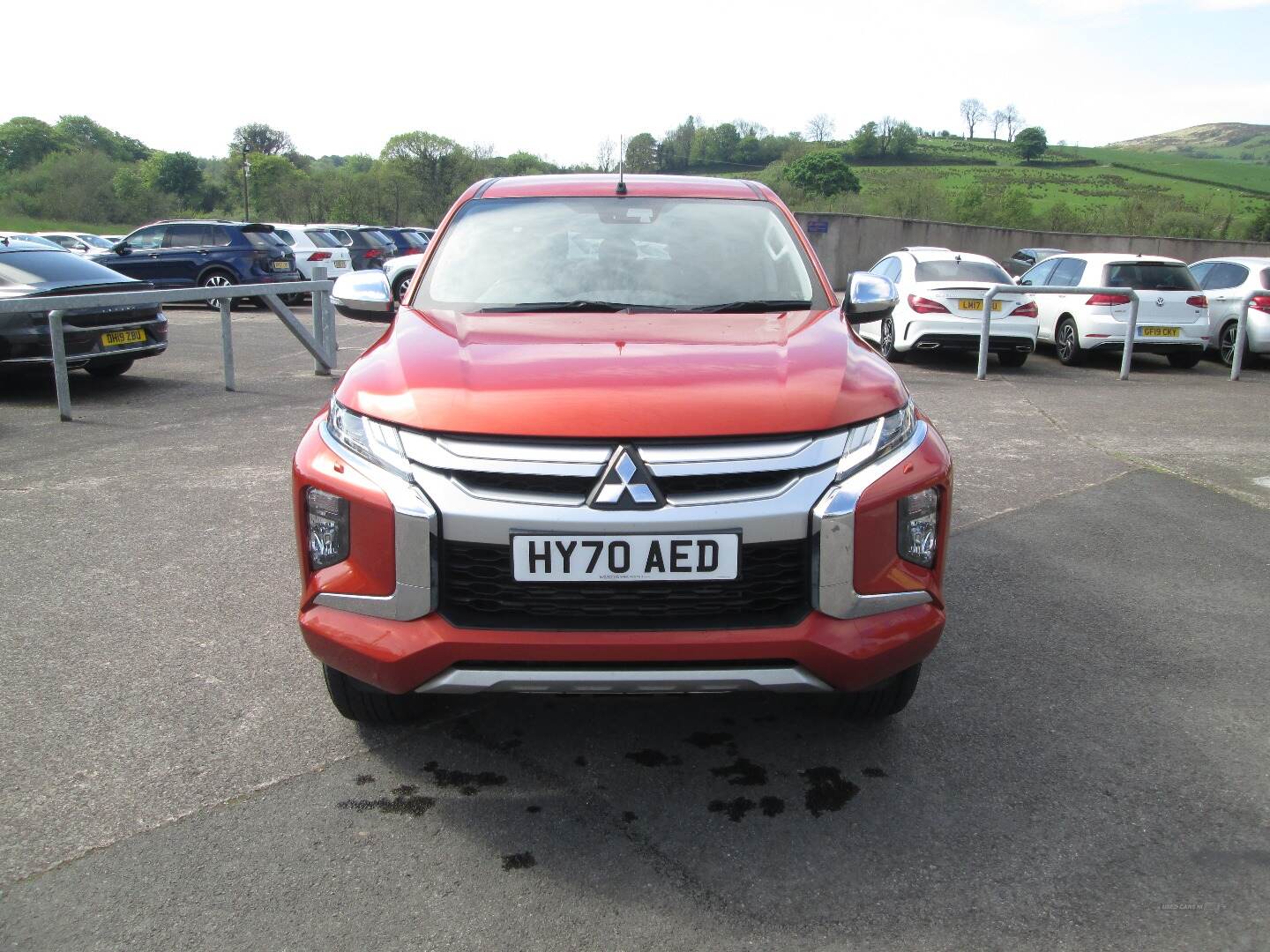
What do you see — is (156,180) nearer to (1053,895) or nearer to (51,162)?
(51,162)

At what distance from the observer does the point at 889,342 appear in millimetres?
14133

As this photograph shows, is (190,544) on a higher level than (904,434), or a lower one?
lower

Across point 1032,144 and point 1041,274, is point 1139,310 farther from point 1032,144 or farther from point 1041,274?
point 1032,144

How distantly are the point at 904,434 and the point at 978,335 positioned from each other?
10820mm

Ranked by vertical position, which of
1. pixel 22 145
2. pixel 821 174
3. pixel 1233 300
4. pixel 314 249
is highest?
pixel 22 145

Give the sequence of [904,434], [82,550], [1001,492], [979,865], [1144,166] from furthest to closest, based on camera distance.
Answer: [1144,166] < [1001,492] < [82,550] < [904,434] < [979,865]

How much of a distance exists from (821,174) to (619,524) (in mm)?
77318

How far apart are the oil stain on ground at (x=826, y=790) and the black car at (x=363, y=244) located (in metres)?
22.4

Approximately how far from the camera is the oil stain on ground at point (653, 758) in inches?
121

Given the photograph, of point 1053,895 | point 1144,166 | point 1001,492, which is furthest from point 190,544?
point 1144,166

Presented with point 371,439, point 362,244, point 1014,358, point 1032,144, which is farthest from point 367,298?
point 1032,144

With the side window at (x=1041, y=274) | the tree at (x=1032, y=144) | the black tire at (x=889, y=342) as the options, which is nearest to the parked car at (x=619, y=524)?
the black tire at (x=889, y=342)

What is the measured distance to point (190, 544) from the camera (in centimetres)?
528

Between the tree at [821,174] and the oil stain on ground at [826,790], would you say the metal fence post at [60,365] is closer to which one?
the oil stain on ground at [826,790]
